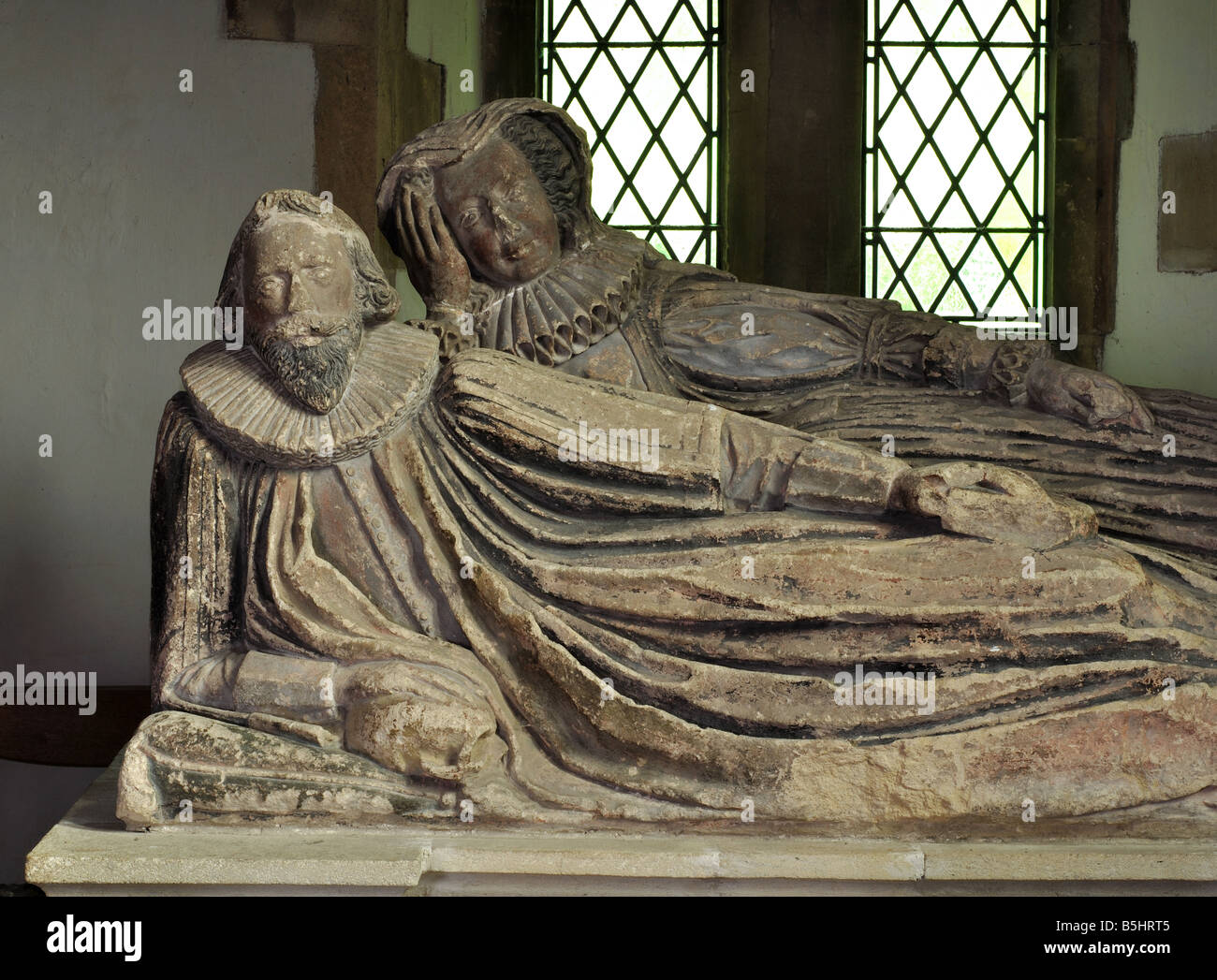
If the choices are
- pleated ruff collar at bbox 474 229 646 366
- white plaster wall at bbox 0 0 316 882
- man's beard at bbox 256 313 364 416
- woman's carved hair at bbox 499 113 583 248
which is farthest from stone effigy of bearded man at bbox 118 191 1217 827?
white plaster wall at bbox 0 0 316 882

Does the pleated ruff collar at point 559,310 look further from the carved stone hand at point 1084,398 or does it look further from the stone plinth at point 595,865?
the stone plinth at point 595,865

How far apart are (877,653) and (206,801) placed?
1.30 metres

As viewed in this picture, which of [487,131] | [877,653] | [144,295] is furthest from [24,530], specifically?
[877,653]

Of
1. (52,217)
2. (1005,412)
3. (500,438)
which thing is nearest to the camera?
(500,438)

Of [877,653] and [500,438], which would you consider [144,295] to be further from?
[877,653]

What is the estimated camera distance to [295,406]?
126 inches

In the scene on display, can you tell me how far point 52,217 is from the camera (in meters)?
4.88

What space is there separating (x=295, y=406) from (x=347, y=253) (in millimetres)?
344

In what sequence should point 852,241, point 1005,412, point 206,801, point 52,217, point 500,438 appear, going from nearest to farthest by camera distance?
point 206,801 < point 500,438 < point 1005,412 < point 52,217 < point 852,241

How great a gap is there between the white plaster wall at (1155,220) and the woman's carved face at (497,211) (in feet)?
7.54

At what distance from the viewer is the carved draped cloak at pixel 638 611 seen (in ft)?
9.71

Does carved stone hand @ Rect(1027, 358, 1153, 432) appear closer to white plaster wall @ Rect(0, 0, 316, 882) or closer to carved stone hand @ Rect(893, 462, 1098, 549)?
carved stone hand @ Rect(893, 462, 1098, 549)

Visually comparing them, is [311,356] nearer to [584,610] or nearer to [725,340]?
[584,610]

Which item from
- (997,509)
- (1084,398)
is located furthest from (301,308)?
(1084,398)
